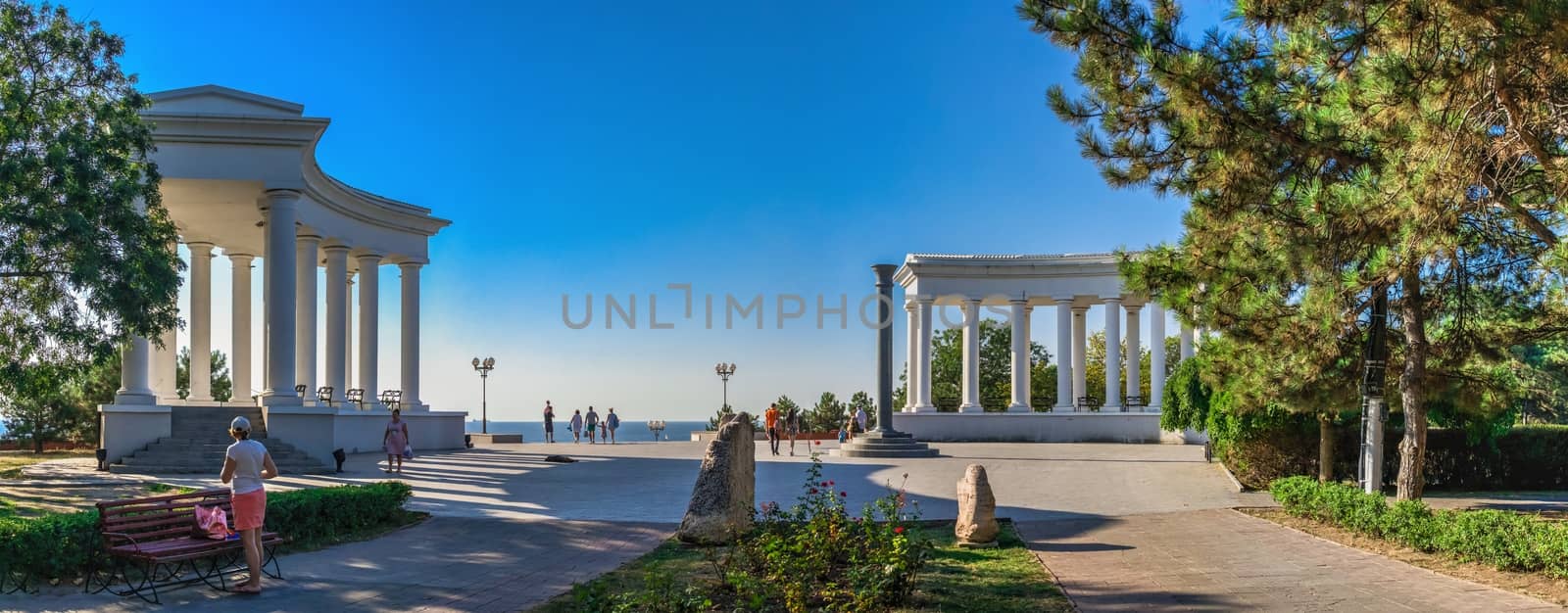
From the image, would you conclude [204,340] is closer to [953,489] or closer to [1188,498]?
[953,489]

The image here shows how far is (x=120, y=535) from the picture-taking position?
32.7 ft

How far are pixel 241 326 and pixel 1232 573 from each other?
1237 inches

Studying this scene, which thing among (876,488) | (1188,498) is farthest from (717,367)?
(1188,498)

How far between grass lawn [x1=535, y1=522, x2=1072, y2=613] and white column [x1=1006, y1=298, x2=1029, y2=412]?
1197 inches

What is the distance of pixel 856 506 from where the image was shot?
17.8 meters

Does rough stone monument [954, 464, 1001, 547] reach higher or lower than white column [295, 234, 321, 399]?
lower

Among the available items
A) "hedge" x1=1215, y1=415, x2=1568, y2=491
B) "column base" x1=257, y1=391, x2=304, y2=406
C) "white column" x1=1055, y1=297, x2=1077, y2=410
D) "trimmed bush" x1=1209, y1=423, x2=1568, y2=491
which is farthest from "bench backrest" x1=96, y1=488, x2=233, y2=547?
"white column" x1=1055, y1=297, x2=1077, y2=410

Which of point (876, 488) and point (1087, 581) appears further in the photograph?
point (876, 488)

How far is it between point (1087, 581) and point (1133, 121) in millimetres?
5074

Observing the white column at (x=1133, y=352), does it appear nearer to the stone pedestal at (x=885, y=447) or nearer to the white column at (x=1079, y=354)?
the white column at (x=1079, y=354)

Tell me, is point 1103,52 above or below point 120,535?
above

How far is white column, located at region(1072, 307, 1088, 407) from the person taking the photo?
46.5 metres

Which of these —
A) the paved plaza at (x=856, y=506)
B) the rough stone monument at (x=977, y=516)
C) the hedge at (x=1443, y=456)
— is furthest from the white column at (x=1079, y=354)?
the rough stone monument at (x=977, y=516)

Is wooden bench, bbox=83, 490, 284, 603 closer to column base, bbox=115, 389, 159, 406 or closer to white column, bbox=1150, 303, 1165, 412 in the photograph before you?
column base, bbox=115, 389, 159, 406
